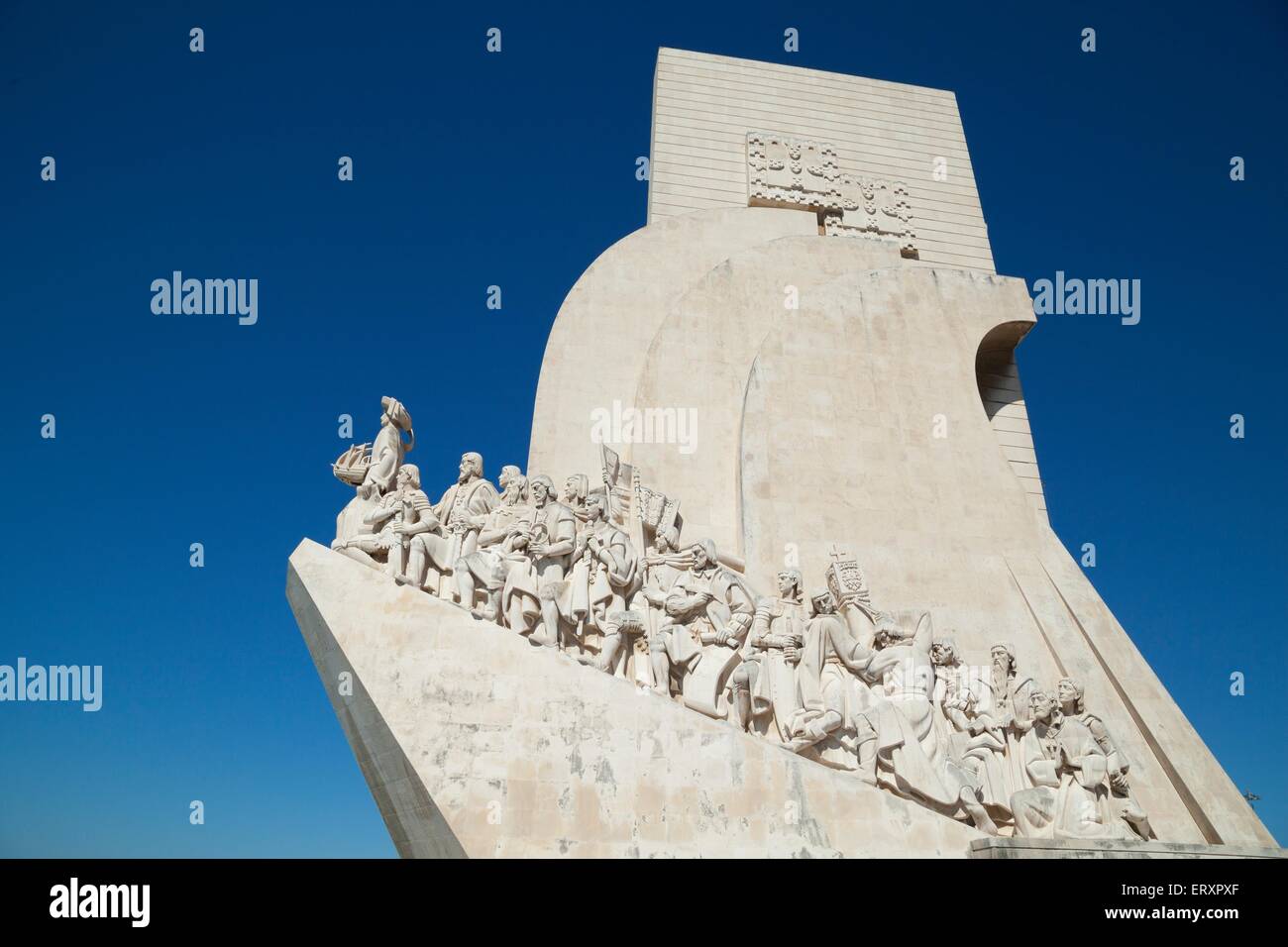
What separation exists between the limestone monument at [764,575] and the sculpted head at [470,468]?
1.3 inches

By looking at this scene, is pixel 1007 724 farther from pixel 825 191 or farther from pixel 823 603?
pixel 825 191

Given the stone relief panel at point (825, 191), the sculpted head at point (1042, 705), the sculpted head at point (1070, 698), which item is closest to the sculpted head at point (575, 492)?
the sculpted head at point (1042, 705)

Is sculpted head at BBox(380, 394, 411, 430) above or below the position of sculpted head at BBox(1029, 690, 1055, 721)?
above

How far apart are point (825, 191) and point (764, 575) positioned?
6.21 metres

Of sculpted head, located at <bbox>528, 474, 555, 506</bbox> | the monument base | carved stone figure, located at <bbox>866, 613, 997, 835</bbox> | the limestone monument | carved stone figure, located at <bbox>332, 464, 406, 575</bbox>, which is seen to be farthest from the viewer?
sculpted head, located at <bbox>528, 474, 555, 506</bbox>

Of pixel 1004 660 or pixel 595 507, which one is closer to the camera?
pixel 595 507

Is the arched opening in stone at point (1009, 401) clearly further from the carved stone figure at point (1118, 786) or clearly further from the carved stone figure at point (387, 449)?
the carved stone figure at point (387, 449)

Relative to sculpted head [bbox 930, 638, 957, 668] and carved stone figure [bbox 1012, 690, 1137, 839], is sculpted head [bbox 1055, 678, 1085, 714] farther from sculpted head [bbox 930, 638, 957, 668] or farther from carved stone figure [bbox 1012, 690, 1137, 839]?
sculpted head [bbox 930, 638, 957, 668]

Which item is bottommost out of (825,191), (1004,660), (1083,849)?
(1083,849)

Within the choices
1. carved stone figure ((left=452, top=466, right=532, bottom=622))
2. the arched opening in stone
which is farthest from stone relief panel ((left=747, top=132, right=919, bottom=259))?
carved stone figure ((left=452, top=466, right=532, bottom=622))

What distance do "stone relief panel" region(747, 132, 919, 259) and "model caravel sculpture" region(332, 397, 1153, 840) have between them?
6.50 metres

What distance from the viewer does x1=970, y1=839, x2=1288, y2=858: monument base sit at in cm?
581

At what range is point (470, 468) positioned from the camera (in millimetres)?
8008

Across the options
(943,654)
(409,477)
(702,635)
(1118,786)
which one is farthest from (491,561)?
(1118,786)
